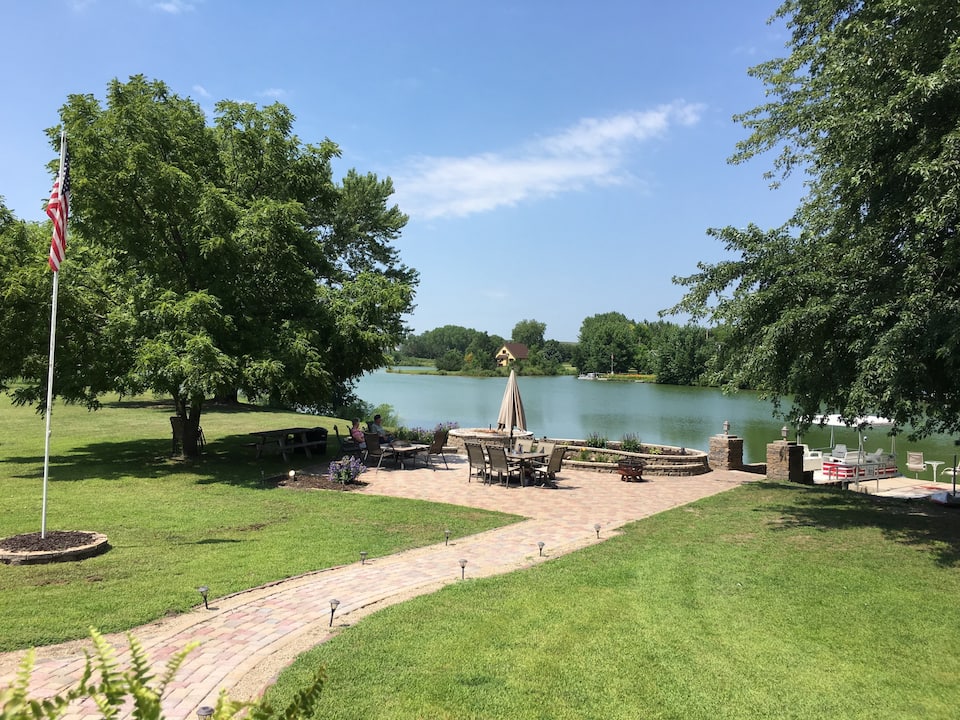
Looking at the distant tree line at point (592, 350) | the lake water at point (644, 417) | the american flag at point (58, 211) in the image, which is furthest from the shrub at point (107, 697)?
the distant tree line at point (592, 350)

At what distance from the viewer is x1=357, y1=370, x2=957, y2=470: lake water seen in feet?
100.0

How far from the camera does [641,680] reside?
448 cm

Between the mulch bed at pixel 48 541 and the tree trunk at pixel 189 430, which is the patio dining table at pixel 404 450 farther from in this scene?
the mulch bed at pixel 48 541

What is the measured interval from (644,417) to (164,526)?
122ft

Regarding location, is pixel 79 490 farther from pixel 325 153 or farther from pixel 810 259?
pixel 810 259

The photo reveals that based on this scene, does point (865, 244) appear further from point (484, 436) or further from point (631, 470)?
point (484, 436)

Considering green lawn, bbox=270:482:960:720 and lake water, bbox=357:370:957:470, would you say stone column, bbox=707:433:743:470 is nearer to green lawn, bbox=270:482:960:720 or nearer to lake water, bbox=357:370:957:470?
lake water, bbox=357:370:957:470

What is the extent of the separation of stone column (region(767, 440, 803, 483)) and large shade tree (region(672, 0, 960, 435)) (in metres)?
4.77

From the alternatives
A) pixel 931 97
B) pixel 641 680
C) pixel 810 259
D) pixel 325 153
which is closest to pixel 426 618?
pixel 641 680

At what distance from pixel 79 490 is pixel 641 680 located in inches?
435

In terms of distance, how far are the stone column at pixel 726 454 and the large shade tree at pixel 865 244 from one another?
21.0ft

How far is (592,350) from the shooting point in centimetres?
12175

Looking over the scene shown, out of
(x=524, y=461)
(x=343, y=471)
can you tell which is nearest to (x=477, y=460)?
(x=524, y=461)

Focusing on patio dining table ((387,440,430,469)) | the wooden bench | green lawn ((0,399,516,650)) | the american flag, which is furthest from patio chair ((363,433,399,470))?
the american flag
